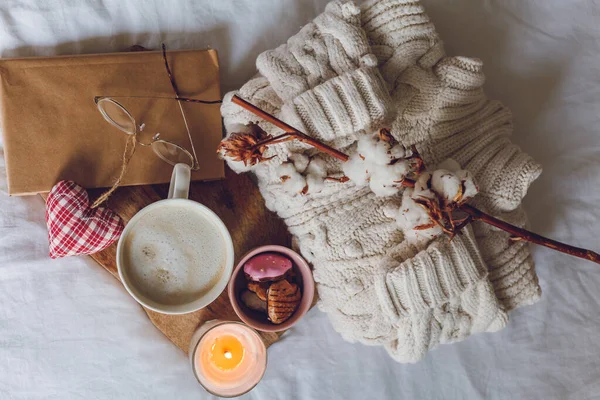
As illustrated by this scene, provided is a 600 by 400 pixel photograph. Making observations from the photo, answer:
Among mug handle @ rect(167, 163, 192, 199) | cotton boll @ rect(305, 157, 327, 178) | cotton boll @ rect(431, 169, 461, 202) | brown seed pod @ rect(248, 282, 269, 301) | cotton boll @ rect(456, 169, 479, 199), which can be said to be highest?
cotton boll @ rect(431, 169, 461, 202)

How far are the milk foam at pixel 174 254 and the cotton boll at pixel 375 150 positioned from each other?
0.88 feet

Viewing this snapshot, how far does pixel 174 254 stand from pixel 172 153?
0.13m

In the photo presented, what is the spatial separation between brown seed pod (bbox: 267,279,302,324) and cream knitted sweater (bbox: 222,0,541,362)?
0.05m

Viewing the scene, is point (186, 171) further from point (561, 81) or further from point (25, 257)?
point (561, 81)

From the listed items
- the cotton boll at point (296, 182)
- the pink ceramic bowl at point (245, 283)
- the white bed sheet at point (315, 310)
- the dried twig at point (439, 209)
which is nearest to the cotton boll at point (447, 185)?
the dried twig at point (439, 209)

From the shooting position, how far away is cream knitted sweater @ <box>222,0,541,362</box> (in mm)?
570

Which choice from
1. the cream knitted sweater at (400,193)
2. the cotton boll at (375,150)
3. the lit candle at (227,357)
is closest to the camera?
the cotton boll at (375,150)

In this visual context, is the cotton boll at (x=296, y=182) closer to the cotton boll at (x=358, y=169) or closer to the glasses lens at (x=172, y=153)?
Result: the cotton boll at (x=358, y=169)

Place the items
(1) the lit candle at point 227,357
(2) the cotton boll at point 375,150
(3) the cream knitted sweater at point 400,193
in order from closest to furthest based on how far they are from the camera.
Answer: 1. (2) the cotton boll at point 375,150
2. (3) the cream knitted sweater at point 400,193
3. (1) the lit candle at point 227,357

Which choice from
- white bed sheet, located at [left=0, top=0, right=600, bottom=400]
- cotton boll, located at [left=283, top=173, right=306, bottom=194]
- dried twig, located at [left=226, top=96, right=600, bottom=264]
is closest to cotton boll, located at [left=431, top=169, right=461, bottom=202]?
dried twig, located at [left=226, top=96, right=600, bottom=264]

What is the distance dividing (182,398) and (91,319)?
17cm

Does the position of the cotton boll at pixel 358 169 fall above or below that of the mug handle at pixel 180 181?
above

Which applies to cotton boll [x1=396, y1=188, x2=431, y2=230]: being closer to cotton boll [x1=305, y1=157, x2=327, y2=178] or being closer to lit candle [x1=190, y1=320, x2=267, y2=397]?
cotton boll [x1=305, y1=157, x2=327, y2=178]

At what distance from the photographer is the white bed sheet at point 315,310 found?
0.70 metres
